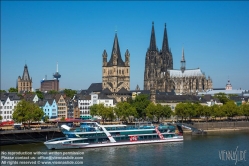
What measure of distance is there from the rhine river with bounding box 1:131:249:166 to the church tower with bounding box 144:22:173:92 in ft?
321

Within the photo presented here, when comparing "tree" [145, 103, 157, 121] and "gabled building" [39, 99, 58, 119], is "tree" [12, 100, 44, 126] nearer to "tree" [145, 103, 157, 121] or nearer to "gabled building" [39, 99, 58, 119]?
"gabled building" [39, 99, 58, 119]

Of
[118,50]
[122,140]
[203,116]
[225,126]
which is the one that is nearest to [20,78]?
[118,50]

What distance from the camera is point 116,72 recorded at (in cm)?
13275

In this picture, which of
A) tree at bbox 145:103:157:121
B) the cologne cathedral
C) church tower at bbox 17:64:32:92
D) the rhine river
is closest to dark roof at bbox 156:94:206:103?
tree at bbox 145:103:157:121

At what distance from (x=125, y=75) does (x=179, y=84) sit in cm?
3626

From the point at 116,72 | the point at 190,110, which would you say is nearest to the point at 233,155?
the point at 190,110

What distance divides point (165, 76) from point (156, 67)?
4.29 meters

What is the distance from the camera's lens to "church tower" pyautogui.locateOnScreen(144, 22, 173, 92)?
165 meters

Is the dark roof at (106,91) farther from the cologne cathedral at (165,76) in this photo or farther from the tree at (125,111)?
the cologne cathedral at (165,76)

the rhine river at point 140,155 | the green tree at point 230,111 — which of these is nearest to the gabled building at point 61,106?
the green tree at point 230,111

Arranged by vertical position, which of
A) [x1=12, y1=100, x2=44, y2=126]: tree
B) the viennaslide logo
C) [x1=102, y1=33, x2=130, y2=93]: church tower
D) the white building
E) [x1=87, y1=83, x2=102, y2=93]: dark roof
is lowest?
the viennaslide logo

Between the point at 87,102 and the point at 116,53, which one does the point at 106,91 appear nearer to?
the point at 116,53

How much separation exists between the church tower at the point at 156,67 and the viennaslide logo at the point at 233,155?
105837 millimetres

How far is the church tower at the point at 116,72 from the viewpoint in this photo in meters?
132
